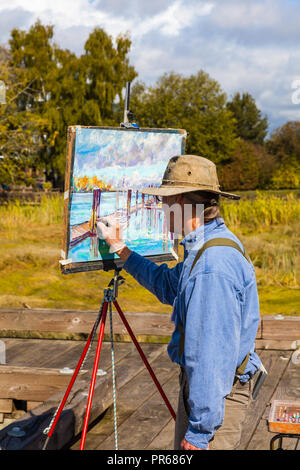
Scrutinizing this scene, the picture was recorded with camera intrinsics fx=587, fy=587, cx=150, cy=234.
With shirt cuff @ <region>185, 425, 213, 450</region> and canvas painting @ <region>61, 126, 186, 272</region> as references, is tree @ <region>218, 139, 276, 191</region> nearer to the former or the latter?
canvas painting @ <region>61, 126, 186, 272</region>

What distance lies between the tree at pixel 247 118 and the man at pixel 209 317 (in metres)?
80.2

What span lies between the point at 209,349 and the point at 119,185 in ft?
6.71

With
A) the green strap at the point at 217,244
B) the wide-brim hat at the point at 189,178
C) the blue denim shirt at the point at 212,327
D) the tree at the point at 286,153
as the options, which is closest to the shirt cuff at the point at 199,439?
the blue denim shirt at the point at 212,327

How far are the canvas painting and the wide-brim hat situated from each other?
1.16 metres

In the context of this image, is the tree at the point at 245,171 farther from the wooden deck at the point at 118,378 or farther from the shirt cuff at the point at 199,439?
the shirt cuff at the point at 199,439

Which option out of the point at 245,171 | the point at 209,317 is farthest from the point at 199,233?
the point at 245,171

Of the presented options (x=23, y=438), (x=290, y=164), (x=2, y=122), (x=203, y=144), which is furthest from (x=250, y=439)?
(x=290, y=164)

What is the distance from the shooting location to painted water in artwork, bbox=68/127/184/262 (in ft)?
12.3

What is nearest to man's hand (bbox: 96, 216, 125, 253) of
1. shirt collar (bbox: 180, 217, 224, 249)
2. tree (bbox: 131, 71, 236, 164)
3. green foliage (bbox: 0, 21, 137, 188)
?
shirt collar (bbox: 180, 217, 224, 249)

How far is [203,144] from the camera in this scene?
41.3 meters

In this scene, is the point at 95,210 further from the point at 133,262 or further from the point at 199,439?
the point at 199,439

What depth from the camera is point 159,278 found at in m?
3.05

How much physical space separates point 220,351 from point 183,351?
223mm

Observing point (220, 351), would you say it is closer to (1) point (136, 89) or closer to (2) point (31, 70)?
(2) point (31, 70)
